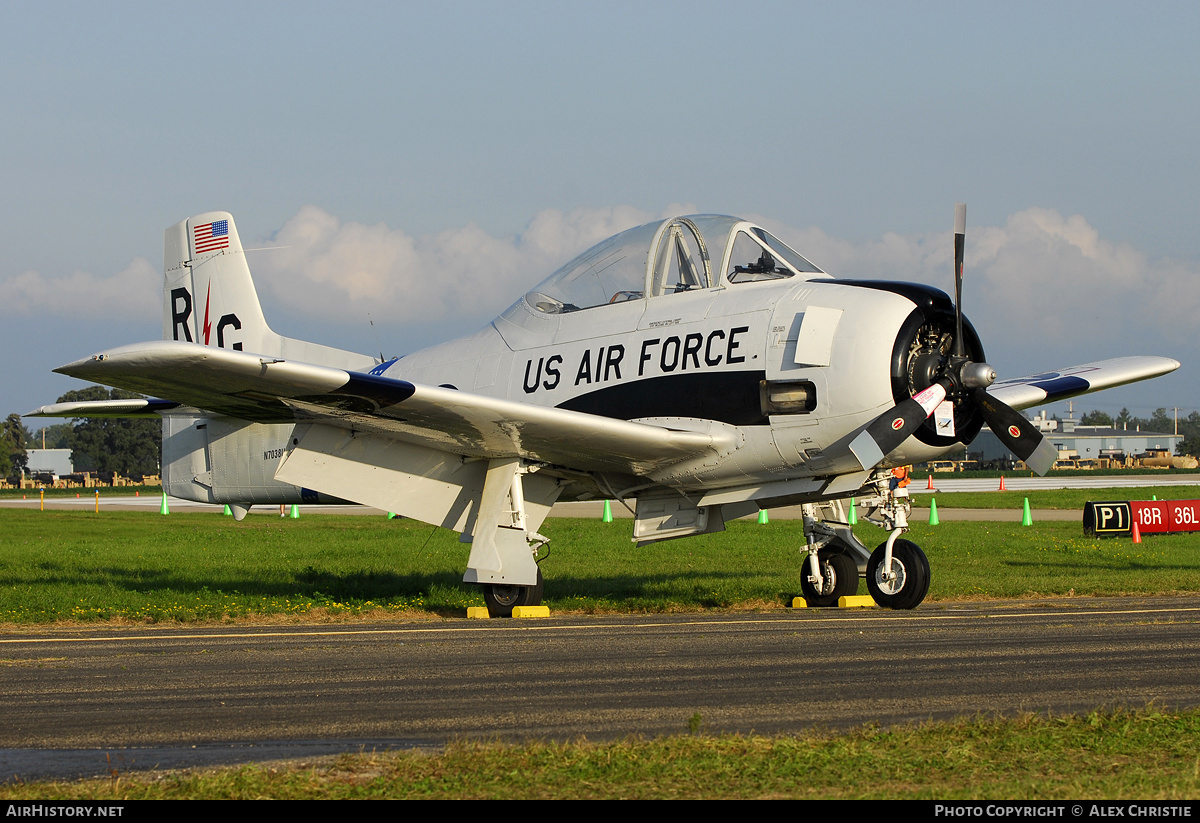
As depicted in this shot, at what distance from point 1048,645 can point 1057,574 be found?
9.91 m

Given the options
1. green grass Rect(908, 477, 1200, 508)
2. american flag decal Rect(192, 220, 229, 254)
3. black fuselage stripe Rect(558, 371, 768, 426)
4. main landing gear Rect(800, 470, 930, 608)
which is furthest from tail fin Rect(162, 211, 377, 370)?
green grass Rect(908, 477, 1200, 508)

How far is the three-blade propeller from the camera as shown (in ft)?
35.8

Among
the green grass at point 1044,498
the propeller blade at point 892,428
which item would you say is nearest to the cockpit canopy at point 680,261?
the propeller blade at point 892,428

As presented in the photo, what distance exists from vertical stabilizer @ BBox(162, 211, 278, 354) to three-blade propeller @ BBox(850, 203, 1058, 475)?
9.78m

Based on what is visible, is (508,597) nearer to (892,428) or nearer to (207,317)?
(892,428)

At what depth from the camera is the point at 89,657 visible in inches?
360

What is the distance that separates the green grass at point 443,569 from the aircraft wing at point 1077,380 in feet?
8.57

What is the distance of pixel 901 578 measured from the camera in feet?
39.7

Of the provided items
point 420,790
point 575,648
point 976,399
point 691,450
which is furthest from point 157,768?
point 976,399

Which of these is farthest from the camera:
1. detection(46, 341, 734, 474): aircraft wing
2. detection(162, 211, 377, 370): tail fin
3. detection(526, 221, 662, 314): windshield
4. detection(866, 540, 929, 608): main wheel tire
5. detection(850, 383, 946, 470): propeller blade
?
detection(162, 211, 377, 370): tail fin

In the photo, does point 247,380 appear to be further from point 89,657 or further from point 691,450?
point 691,450

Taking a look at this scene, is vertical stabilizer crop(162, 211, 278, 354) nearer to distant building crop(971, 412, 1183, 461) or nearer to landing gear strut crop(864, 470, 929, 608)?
landing gear strut crop(864, 470, 929, 608)

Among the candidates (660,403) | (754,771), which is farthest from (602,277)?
(754,771)

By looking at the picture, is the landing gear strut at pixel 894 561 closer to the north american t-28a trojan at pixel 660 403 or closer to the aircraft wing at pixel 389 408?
the north american t-28a trojan at pixel 660 403
